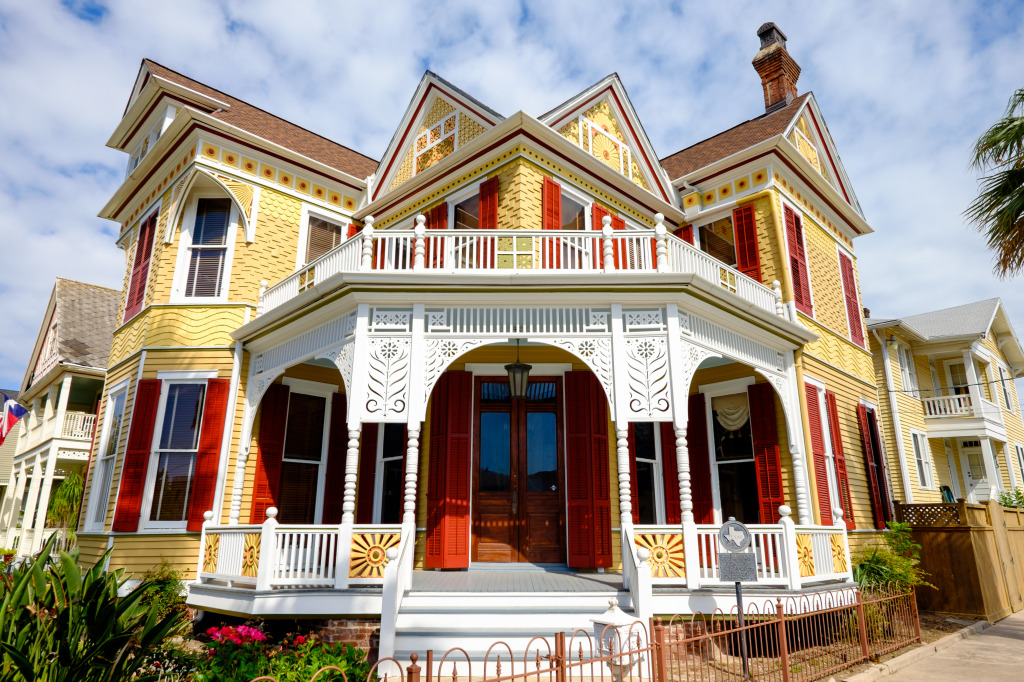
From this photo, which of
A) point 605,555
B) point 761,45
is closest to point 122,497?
point 605,555

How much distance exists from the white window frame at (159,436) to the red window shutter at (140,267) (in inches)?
94.0

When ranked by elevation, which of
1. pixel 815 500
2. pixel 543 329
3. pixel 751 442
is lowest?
pixel 815 500

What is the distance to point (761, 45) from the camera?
18.0 metres

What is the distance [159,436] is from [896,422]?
740 inches

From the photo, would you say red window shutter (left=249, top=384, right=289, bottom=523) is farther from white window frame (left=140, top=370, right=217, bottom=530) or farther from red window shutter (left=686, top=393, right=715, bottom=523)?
red window shutter (left=686, top=393, right=715, bottom=523)

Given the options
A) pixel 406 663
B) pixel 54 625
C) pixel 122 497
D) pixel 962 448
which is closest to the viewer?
pixel 54 625

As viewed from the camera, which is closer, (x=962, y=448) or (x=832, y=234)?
(x=832, y=234)

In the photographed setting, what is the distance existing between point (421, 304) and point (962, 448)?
2296 centimetres

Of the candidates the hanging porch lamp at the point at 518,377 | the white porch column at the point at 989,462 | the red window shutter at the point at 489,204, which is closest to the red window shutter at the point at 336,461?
the hanging porch lamp at the point at 518,377

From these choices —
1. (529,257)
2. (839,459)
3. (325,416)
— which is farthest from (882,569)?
(325,416)

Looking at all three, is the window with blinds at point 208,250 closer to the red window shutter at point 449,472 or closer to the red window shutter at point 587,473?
the red window shutter at point 449,472

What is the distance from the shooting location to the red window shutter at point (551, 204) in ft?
37.9

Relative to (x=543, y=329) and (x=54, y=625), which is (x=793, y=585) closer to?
(x=543, y=329)

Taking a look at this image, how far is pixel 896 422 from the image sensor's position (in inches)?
712
